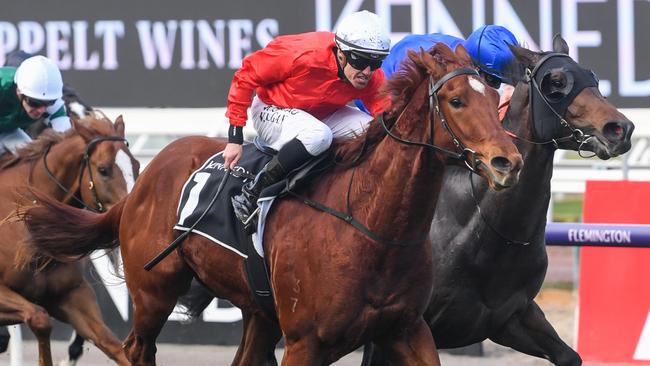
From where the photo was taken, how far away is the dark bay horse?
5.32m

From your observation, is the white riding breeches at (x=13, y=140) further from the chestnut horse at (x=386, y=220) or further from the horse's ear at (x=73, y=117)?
the chestnut horse at (x=386, y=220)

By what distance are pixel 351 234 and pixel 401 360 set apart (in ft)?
1.60

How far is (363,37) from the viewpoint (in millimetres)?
4902

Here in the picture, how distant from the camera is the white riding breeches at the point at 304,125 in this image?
507cm

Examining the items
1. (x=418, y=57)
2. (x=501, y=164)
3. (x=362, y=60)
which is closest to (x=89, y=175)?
(x=362, y=60)

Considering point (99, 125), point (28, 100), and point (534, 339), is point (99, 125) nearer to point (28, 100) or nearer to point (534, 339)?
point (28, 100)

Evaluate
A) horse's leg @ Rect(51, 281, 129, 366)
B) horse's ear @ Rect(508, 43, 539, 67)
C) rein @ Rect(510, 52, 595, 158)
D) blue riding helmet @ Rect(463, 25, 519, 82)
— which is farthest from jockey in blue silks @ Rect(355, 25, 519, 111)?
horse's leg @ Rect(51, 281, 129, 366)

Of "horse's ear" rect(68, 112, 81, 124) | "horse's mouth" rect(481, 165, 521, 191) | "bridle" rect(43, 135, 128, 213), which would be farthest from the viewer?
"horse's ear" rect(68, 112, 81, 124)

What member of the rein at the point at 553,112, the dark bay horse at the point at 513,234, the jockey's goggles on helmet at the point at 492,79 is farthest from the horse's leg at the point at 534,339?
the jockey's goggles on helmet at the point at 492,79

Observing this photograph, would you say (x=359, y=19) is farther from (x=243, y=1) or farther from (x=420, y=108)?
(x=243, y=1)

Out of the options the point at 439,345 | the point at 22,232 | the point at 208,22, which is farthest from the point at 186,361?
the point at 208,22

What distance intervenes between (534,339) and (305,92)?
1.42 metres

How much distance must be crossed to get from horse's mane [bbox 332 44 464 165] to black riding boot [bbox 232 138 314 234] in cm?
23

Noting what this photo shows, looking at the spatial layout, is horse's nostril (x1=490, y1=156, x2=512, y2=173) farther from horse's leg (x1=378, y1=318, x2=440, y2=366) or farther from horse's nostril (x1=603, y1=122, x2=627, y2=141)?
horse's nostril (x1=603, y1=122, x2=627, y2=141)
